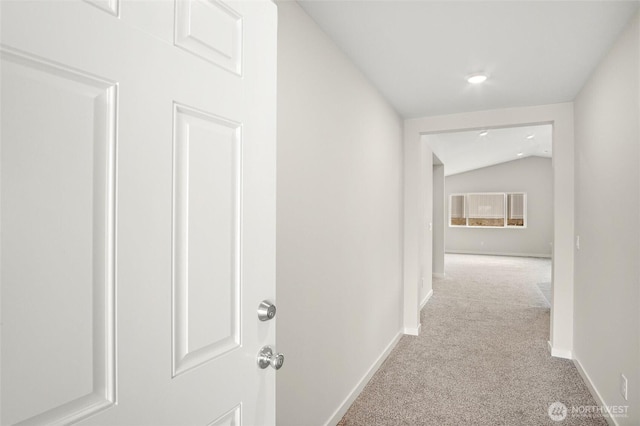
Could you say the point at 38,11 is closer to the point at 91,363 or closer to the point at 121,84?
the point at 121,84

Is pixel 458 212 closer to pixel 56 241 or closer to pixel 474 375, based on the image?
pixel 474 375

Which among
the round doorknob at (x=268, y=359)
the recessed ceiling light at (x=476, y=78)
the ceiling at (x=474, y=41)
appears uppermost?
the ceiling at (x=474, y=41)

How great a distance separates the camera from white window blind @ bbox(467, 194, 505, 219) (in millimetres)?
10721

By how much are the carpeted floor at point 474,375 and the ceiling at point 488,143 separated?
8.01 ft

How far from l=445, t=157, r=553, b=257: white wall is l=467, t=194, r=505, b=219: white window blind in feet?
0.72

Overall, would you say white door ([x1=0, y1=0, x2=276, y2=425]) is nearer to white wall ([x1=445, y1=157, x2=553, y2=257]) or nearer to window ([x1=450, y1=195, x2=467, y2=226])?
white wall ([x1=445, y1=157, x2=553, y2=257])

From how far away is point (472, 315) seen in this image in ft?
15.0

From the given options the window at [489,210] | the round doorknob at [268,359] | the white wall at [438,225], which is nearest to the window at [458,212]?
the window at [489,210]

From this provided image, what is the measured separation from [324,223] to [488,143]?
594cm

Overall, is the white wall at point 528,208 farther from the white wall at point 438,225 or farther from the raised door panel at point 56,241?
the raised door panel at point 56,241

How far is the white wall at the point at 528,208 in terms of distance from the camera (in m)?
10.2

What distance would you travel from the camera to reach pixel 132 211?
684 millimetres

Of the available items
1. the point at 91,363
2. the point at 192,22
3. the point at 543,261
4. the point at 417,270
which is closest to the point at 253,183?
the point at 192,22

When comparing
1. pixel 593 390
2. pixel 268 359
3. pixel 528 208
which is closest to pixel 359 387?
pixel 593 390
